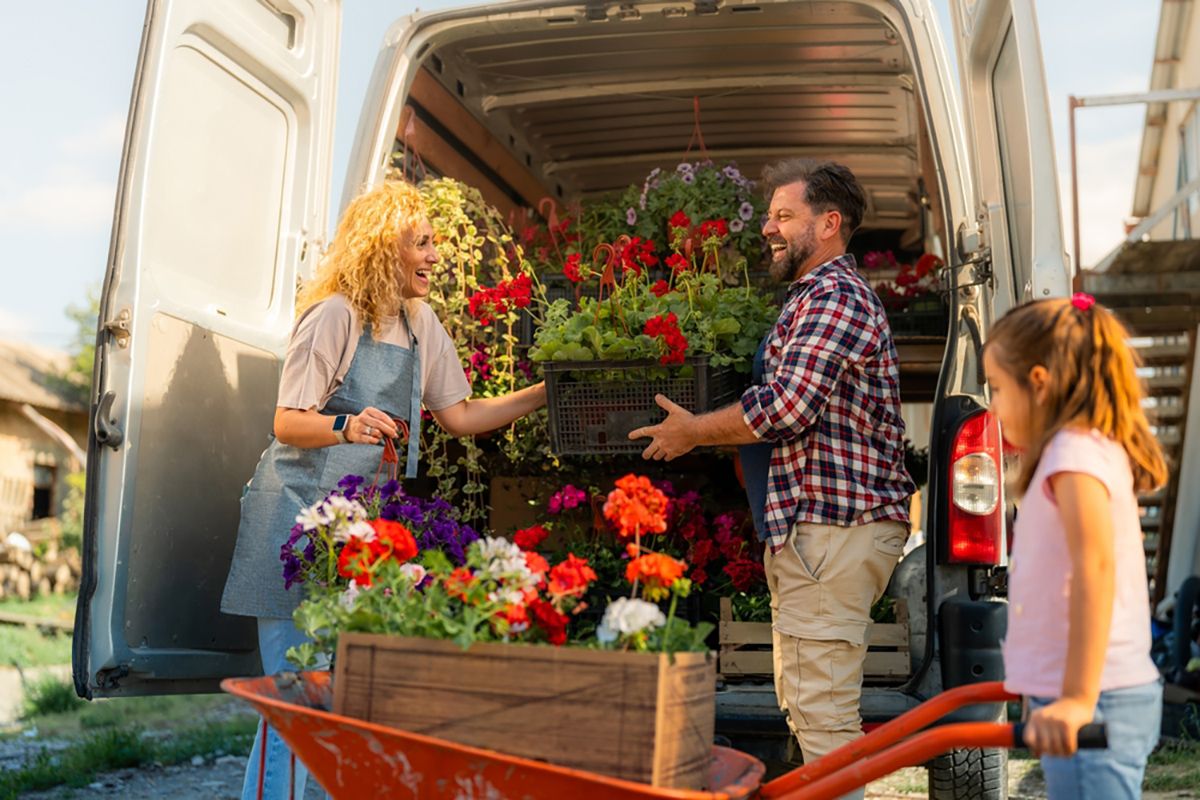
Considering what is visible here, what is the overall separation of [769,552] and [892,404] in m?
0.50

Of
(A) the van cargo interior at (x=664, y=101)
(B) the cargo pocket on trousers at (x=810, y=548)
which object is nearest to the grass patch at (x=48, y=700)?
(A) the van cargo interior at (x=664, y=101)

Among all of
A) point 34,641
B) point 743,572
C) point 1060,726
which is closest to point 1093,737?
point 1060,726

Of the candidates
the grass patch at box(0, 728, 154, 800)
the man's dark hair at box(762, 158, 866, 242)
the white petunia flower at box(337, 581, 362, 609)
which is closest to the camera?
the white petunia flower at box(337, 581, 362, 609)

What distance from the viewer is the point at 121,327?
352cm

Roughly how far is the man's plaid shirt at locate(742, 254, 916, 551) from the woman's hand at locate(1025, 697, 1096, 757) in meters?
1.24

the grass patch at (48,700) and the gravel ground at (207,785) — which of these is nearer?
the gravel ground at (207,785)

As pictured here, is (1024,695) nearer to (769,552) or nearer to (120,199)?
(769,552)

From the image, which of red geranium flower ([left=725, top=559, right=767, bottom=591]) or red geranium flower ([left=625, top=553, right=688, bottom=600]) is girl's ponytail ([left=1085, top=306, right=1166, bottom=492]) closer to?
red geranium flower ([left=625, top=553, right=688, bottom=600])

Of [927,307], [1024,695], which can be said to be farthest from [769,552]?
[927,307]

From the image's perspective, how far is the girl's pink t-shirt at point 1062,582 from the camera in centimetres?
210

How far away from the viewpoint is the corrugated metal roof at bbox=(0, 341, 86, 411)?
21.0 metres

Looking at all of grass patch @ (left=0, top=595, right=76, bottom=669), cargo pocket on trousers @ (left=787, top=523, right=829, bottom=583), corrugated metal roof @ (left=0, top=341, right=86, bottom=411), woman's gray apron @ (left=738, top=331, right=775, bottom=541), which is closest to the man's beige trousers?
cargo pocket on trousers @ (left=787, top=523, right=829, bottom=583)

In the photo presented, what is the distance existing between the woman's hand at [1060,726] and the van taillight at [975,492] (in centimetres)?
150

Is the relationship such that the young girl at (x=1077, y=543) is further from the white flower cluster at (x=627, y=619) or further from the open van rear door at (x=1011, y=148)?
the open van rear door at (x=1011, y=148)
